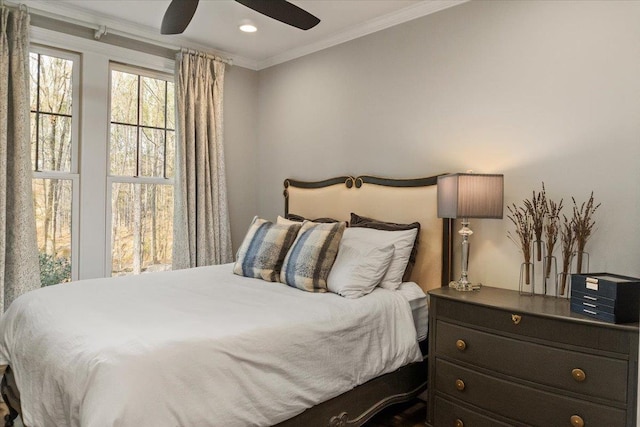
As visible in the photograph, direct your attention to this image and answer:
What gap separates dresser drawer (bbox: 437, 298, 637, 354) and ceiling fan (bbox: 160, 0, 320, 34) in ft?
5.95

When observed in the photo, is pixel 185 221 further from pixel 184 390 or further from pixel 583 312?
pixel 583 312

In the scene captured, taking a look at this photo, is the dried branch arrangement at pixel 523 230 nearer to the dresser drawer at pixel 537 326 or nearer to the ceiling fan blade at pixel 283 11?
the dresser drawer at pixel 537 326

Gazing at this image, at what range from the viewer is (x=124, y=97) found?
143 inches

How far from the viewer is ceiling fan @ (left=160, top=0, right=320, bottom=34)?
2.32m

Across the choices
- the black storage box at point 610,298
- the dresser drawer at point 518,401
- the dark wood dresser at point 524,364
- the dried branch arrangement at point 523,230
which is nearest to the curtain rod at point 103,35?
the dried branch arrangement at point 523,230

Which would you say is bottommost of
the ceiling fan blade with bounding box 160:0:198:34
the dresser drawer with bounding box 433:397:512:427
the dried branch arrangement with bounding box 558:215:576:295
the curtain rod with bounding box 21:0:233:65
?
the dresser drawer with bounding box 433:397:512:427

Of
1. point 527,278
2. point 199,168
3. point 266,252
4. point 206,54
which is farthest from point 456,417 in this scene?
point 206,54

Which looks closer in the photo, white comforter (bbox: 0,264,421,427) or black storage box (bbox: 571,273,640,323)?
white comforter (bbox: 0,264,421,427)

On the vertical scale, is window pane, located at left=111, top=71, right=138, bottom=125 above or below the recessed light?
below

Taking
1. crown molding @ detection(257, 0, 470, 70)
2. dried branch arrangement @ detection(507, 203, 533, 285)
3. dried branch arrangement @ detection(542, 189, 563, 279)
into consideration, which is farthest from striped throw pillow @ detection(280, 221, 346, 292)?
crown molding @ detection(257, 0, 470, 70)

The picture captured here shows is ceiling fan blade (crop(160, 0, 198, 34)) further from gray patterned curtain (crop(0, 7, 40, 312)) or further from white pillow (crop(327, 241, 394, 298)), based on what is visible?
white pillow (crop(327, 241, 394, 298))

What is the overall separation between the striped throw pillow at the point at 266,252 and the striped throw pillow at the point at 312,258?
8cm

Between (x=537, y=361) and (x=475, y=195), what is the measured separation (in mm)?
902

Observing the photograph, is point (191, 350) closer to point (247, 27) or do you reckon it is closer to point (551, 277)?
point (551, 277)
